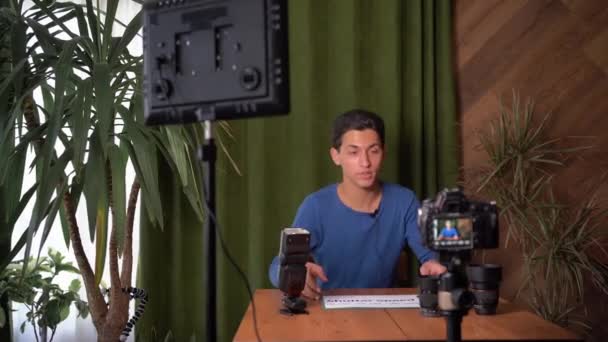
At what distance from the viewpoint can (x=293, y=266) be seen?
1.56 metres

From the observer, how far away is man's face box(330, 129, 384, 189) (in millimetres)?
2188

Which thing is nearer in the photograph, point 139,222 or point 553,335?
point 553,335

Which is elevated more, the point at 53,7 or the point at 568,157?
the point at 53,7

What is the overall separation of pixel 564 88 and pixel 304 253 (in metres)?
2.08

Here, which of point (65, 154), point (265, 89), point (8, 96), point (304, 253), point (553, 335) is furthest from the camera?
point (8, 96)

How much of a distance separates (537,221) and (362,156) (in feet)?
3.57

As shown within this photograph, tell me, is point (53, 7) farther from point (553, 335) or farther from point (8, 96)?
point (553, 335)

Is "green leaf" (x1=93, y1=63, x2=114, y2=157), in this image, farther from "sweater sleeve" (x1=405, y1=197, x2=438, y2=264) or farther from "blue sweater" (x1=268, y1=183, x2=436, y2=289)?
"sweater sleeve" (x1=405, y1=197, x2=438, y2=264)

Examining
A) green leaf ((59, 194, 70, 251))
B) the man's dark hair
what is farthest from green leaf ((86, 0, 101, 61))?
the man's dark hair

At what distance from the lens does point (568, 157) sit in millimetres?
2943

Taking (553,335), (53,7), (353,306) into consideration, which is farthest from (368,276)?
(53,7)

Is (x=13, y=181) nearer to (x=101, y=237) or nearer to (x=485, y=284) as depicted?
(x=101, y=237)

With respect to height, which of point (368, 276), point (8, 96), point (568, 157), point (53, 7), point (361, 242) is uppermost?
point (53, 7)

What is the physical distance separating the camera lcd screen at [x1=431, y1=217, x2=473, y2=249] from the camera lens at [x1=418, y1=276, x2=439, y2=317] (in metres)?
0.13
